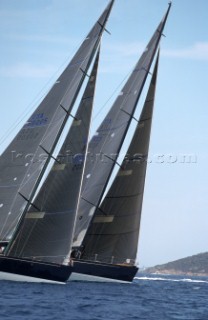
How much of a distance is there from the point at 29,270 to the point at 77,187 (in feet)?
17.5

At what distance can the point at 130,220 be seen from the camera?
44062 millimetres

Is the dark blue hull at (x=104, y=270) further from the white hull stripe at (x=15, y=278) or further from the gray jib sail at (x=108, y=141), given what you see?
the white hull stripe at (x=15, y=278)

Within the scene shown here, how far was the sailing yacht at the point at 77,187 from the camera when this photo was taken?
3466 cm

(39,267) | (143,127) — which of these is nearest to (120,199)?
(143,127)

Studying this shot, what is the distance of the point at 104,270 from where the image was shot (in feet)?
138

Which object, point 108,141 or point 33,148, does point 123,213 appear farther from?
point 33,148

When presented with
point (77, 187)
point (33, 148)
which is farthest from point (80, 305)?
point (33, 148)

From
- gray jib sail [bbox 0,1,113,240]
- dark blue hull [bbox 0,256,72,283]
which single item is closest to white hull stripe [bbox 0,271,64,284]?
dark blue hull [bbox 0,256,72,283]

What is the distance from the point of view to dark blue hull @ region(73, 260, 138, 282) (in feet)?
136

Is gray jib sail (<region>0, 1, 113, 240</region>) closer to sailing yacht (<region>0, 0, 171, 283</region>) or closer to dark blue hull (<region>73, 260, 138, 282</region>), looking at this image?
sailing yacht (<region>0, 0, 171, 283</region>)

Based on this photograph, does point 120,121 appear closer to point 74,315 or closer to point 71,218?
point 71,218

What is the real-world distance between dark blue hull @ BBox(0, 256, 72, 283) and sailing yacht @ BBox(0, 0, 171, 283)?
0.05 metres

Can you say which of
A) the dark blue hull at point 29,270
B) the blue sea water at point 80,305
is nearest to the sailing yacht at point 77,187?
the dark blue hull at point 29,270

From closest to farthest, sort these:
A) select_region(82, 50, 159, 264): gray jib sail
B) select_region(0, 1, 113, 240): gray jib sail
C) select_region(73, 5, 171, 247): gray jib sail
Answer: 1. select_region(0, 1, 113, 240): gray jib sail
2. select_region(73, 5, 171, 247): gray jib sail
3. select_region(82, 50, 159, 264): gray jib sail
